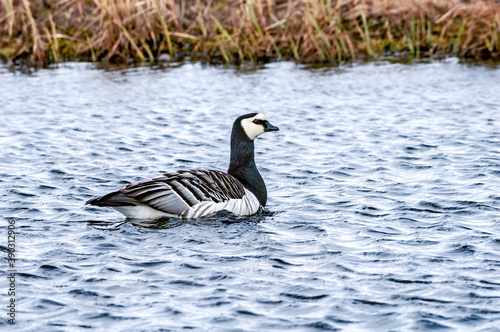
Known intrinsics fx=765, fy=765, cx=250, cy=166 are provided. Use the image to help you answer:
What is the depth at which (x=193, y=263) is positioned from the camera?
28.8ft

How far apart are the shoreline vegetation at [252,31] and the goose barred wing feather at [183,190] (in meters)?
14.8

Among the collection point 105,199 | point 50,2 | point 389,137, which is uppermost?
point 50,2

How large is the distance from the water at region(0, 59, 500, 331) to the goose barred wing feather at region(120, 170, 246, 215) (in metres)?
0.30

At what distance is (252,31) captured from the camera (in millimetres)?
26094

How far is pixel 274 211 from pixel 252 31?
15519 millimetres

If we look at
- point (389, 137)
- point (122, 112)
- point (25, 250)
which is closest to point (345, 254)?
point (25, 250)

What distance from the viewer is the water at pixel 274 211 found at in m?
7.58

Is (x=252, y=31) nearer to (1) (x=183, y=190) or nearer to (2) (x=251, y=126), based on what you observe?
(2) (x=251, y=126)

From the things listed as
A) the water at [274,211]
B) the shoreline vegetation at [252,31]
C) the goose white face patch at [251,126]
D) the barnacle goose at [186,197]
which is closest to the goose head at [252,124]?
the goose white face patch at [251,126]

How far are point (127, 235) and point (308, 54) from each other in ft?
57.7

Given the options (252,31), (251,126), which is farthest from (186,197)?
(252,31)

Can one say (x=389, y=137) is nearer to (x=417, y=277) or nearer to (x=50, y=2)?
(x=417, y=277)

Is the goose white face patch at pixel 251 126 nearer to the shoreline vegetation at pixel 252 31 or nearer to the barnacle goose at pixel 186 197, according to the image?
the barnacle goose at pixel 186 197

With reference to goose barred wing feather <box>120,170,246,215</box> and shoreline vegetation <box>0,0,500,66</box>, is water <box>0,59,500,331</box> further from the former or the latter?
shoreline vegetation <box>0,0,500,66</box>
